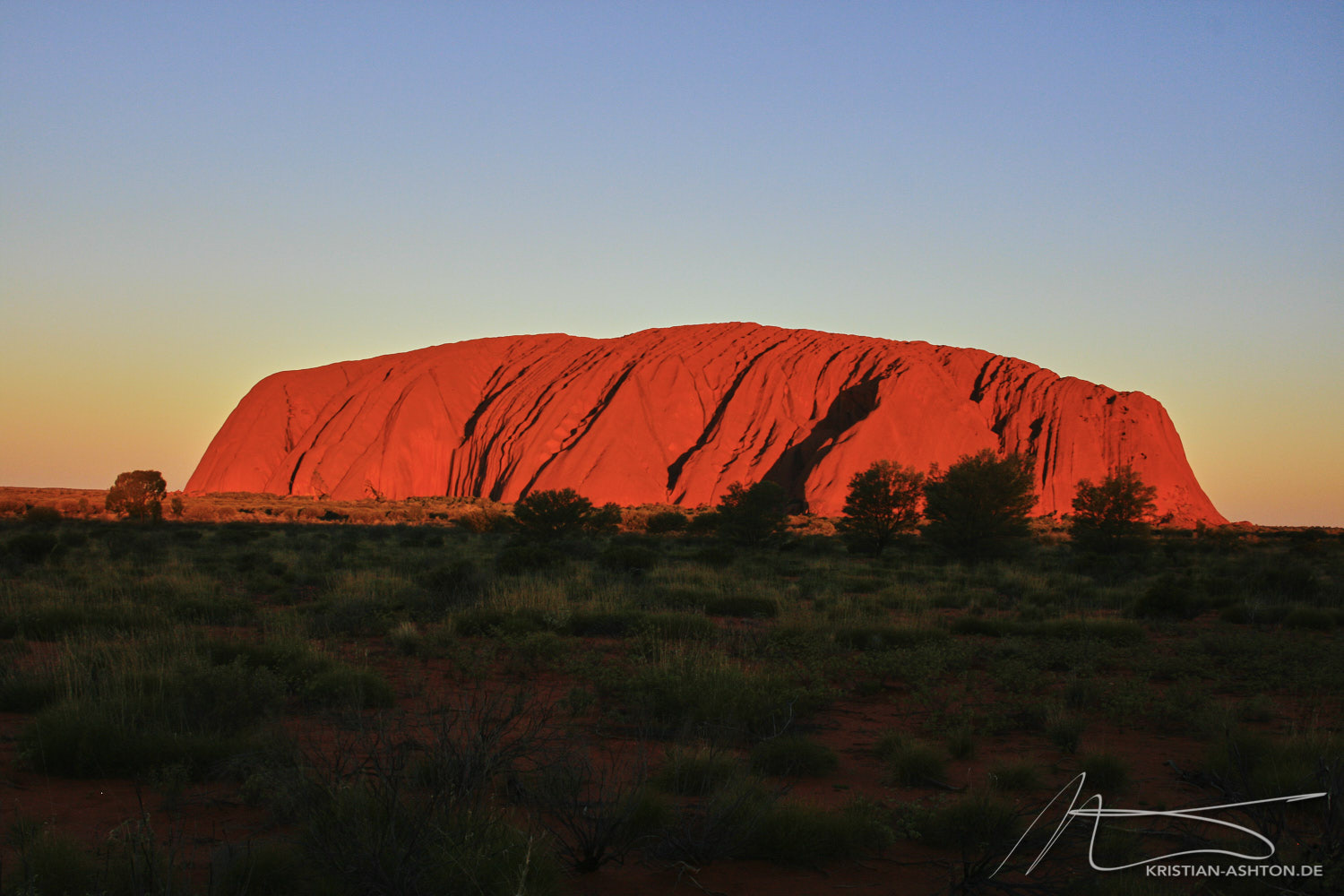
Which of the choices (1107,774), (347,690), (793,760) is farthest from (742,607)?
(1107,774)

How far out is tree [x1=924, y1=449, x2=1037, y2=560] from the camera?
78.4 feet

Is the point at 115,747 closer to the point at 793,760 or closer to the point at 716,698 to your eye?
the point at 716,698

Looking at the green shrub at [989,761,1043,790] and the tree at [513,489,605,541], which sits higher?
the tree at [513,489,605,541]

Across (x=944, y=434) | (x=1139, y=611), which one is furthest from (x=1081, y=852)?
(x=944, y=434)

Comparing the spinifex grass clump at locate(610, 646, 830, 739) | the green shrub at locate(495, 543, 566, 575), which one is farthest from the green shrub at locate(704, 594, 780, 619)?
the spinifex grass clump at locate(610, 646, 830, 739)

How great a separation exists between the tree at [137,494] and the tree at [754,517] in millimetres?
22236

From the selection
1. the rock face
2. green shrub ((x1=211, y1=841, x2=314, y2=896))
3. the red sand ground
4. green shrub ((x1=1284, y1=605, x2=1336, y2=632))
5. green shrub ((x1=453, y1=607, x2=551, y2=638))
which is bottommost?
the red sand ground

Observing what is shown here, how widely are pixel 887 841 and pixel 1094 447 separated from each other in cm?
6630

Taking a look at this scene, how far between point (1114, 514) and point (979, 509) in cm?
602

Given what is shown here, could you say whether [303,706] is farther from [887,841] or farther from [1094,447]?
[1094,447]

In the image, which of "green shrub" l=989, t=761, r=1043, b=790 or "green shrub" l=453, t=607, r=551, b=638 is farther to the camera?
"green shrub" l=453, t=607, r=551, b=638

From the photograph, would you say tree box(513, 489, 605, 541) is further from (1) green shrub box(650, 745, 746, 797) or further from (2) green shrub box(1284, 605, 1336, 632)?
(1) green shrub box(650, 745, 746, 797)

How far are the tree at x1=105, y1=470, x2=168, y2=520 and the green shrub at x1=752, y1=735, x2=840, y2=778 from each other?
33.8 metres

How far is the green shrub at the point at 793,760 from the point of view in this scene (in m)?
5.47
